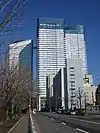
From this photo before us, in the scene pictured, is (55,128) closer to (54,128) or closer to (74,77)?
(54,128)

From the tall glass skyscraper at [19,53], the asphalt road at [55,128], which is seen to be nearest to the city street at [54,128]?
the asphalt road at [55,128]

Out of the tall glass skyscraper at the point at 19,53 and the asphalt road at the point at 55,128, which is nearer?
the tall glass skyscraper at the point at 19,53

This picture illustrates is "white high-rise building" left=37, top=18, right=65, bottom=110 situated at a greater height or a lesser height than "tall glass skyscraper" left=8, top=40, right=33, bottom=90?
greater

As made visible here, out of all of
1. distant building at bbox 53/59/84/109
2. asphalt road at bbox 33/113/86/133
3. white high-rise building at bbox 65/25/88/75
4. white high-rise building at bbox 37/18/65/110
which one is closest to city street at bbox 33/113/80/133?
asphalt road at bbox 33/113/86/133

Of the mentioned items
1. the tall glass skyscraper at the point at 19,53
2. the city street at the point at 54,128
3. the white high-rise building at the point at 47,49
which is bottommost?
the city street at the point at 54,128

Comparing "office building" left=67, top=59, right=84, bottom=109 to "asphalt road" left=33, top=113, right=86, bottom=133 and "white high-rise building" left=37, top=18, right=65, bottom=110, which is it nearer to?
"white high-rise building" left=37, top=18, right=65, bottom=110

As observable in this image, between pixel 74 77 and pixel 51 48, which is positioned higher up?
pixel 51 48

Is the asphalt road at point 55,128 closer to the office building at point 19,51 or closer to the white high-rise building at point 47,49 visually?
the office building at point 19,51

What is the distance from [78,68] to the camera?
6491 inches

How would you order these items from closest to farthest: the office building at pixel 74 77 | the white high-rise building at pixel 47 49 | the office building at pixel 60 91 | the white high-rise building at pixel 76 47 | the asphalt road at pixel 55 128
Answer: the asphalt road at pixel 55 128 < the white high-rise building at pixel 47 49 < the white high-rise building at pixel 76 47 < the office building at pixel 74 77 < the office building at pixel 60 91

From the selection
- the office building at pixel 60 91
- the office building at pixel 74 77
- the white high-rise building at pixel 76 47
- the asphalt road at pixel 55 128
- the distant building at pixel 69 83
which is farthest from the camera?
the office building at pixel 60 91

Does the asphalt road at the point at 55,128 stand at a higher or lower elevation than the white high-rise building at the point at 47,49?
lower

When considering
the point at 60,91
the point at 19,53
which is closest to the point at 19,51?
the point at 19,53

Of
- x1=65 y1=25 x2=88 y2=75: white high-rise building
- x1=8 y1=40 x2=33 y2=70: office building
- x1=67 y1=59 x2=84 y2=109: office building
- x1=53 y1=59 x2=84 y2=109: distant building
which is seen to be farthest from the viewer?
x1=67 y1=59 x2=84 y2=109: office building
